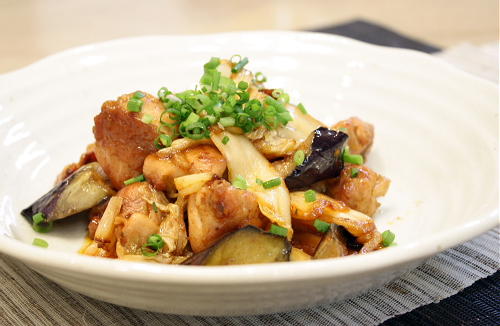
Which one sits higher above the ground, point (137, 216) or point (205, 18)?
point (137, 216)

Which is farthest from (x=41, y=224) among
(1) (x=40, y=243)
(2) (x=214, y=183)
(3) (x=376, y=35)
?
(3) (x=376, y=35)

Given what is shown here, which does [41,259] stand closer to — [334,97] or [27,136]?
[27,136]

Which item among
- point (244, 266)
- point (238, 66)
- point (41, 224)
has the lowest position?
point (41, 224)

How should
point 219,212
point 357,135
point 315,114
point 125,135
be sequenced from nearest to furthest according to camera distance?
point 219,212 < point 125,135 < point 357,135 < point 315,114

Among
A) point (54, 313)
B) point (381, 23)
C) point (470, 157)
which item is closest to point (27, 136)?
point (54, 313)

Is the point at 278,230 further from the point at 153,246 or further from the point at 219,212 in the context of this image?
the point at 153,246

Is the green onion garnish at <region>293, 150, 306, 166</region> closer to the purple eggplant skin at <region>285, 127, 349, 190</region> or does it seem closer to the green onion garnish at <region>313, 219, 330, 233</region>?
the purple eggplant skin at <region>285, 127, 349, 190</region>
